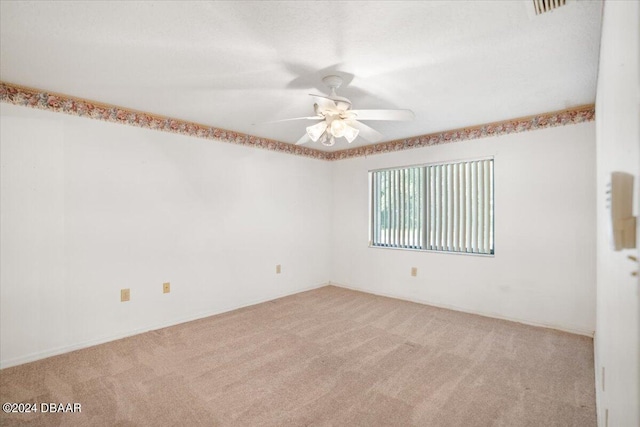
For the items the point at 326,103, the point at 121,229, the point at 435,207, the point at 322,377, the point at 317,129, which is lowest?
the point at 322,377

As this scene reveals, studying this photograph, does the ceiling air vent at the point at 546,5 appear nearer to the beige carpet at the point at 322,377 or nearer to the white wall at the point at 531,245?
the white wall at the point at 531,245

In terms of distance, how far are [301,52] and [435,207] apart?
106 inches

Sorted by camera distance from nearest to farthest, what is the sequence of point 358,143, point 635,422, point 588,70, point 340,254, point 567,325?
point 635,422
point 588,70
point 567,325
point 358,143
point 340,254

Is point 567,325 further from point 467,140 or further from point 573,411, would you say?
point 467,140

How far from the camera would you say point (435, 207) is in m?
3.84

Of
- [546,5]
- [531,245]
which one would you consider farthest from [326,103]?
[531,245]

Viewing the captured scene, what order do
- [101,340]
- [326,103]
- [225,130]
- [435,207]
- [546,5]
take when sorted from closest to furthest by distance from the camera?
[546,5] → [326,103] → [101,340] → [225,130] → [435,207]

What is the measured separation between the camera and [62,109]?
8.48 feet

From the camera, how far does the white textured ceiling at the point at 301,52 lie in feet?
5.06

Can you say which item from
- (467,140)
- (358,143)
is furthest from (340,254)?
(467,140)

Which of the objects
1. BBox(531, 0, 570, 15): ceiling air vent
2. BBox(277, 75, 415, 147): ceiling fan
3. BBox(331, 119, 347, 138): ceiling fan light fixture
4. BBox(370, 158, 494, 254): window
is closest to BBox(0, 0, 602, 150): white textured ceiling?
BBox(531, 0, 570, 15): ceiling air vent

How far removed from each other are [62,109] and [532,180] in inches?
178

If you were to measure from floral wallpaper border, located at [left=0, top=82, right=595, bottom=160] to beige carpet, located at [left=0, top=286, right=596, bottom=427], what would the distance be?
209cm

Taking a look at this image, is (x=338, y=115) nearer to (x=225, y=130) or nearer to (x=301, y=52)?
(x=301, y=52)
